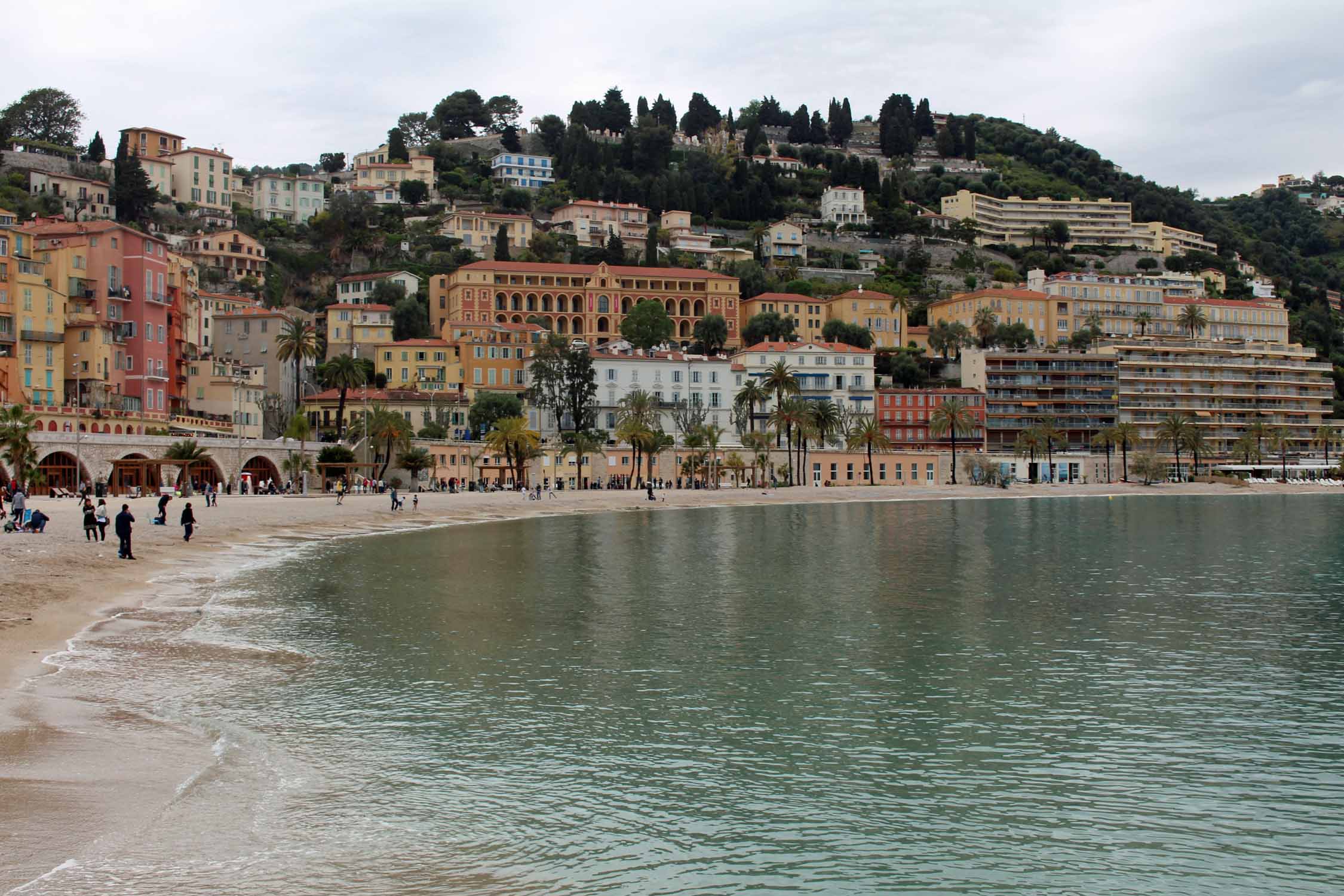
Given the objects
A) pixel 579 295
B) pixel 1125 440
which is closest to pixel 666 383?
pixel 579 295

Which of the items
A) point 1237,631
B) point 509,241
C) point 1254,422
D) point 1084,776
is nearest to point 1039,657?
point 1237,631

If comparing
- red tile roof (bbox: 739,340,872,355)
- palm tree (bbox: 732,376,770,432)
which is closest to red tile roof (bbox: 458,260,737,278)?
red tile roof (bbox: 739,340,872,355)

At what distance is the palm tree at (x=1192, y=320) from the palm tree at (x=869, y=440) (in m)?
54.9

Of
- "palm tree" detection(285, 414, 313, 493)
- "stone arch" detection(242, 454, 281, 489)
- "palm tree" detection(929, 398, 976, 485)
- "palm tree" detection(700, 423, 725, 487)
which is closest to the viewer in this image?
"palm tree" detection(285, 414, 313, 493)

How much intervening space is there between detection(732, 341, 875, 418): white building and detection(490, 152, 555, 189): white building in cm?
9009

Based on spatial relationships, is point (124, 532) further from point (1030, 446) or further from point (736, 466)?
point (1030, 446)

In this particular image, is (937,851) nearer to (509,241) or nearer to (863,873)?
(863,873)

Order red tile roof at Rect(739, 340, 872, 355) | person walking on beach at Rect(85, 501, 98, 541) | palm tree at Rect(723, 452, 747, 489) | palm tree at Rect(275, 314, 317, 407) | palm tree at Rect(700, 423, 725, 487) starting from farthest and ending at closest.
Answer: red tile roof at Rect(739, 340, 872, 355) < palm tree at Rect(723, 452, 747, 489) < palm tree at Rect(700, 423, 725, 487) < palm tree at Rect(275, 314, 317, 407) < person walking on beach at Rect(85, 501, 98, 541)

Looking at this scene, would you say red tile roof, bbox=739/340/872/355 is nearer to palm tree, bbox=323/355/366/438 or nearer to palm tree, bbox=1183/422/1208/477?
palm tree, bbox=1183/422/1208/477

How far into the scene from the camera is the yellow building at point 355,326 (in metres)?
125

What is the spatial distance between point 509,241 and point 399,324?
37.9m

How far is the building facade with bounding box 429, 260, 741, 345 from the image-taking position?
134m

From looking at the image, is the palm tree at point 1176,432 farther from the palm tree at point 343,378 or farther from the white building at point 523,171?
the white building at point 523,171

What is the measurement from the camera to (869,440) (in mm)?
101000
